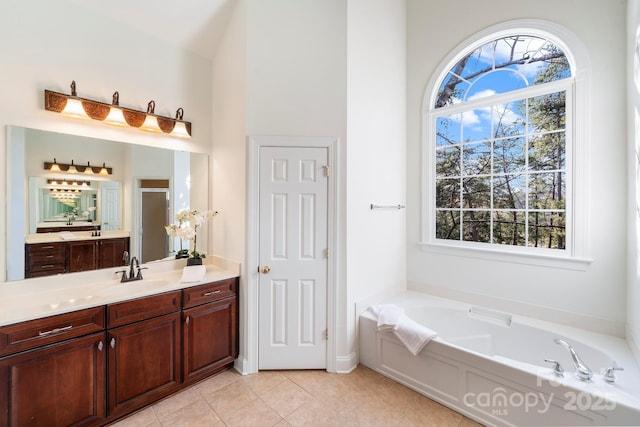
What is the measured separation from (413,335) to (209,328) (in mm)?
1664

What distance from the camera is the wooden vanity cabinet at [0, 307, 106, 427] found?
146cm

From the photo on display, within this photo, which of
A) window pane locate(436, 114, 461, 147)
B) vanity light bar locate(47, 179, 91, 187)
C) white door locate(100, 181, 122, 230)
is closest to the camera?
vanity light bar locate(47, 179, 91, 187)

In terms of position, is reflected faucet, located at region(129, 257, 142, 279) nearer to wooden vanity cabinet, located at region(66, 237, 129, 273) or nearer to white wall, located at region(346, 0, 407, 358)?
wooden vanity cabinet, located at region(66, 237, 129, 273)

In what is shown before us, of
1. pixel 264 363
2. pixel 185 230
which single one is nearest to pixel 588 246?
pixel 264 363

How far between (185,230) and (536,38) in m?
3.68

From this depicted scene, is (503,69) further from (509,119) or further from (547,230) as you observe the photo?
(547,230)

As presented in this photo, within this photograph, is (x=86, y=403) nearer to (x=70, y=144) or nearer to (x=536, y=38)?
(x=70, y=144)

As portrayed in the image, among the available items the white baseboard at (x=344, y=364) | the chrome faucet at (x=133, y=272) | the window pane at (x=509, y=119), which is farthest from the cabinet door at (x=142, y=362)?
→ the window pane at (x=509, y=119)

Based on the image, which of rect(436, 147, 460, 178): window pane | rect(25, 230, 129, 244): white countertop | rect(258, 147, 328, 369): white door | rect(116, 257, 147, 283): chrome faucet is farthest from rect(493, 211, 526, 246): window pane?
rect(25, 230, 129, 244): white countertop

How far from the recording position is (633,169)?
6.29ft

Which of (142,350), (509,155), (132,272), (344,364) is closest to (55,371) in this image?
(142,350)

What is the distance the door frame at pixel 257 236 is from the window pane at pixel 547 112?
73.5 inches

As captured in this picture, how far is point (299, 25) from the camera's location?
2363 millimetres

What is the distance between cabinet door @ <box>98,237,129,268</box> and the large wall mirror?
64mm
